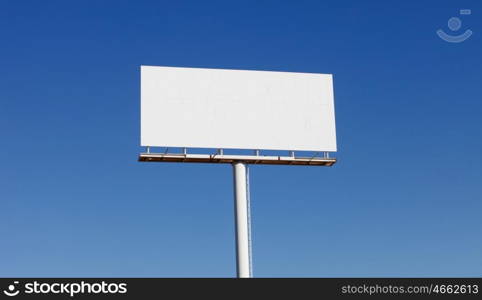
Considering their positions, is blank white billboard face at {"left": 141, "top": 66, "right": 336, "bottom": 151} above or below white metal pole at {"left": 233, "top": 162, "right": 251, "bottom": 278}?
above

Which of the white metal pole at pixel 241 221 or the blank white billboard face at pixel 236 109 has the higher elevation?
the blank white billboard face at pixel 236 109

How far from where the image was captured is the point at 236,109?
145 ft

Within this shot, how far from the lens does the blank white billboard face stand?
43031mm

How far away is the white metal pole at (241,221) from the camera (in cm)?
4147

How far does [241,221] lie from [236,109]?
19.2 feet

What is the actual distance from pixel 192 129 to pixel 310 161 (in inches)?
245

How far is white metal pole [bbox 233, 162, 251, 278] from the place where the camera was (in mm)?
41469

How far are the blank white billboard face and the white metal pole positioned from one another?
138 cm

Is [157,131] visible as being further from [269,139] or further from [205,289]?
[205,289]

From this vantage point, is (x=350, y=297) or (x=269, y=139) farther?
(x=269, y=139)

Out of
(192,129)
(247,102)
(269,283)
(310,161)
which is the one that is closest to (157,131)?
(192,129)

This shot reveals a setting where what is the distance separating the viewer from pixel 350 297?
27281mm

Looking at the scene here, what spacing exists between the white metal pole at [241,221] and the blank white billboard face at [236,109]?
1377mm

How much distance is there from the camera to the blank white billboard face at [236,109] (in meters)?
43.0
